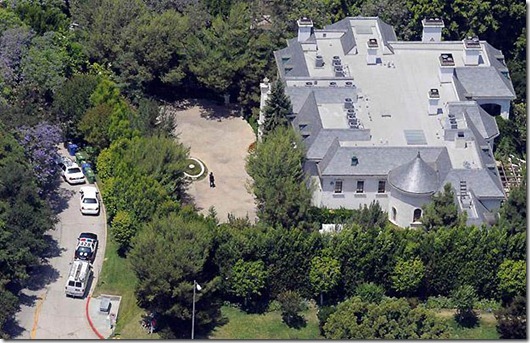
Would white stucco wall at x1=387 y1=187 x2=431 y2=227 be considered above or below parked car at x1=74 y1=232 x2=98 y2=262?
above

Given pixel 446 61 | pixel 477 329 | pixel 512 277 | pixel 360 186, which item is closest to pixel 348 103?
pixel 360 186

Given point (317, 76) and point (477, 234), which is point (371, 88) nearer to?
point (317, 76)

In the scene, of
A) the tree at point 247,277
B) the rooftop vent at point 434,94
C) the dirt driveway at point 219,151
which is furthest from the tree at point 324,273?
the rooftop vent at point 434,94

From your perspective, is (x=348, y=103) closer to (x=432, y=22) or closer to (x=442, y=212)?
Answer: (x=442, y=212)

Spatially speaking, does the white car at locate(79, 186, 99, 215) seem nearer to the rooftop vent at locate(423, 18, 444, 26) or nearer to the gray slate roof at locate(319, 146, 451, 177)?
the gray slate roof at locate(319, 146, 451, 177)

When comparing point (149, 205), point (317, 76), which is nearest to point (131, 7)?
point (317, 76)

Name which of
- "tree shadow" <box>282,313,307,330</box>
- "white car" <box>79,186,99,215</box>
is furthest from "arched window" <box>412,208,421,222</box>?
"white car" <box>79,186,99,215</box>

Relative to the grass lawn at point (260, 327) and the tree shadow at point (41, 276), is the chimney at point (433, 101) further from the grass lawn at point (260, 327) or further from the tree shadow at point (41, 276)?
the tree shadow at point (41, 276)
